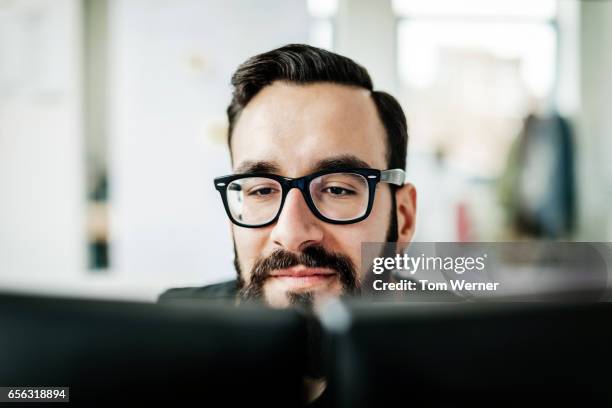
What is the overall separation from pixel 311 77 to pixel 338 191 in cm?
14

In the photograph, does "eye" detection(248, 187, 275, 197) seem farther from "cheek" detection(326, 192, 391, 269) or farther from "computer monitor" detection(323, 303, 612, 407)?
"computer monitor" detection(323, 303, 612, 407)

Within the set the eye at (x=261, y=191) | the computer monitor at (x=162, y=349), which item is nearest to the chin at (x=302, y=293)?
the eye at (x=261, y=191)

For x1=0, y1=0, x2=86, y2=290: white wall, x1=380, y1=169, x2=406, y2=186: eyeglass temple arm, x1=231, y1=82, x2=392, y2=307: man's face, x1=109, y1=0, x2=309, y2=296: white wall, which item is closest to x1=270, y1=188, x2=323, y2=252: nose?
x1=231, y1=82, x2=392, y2=307: man's face

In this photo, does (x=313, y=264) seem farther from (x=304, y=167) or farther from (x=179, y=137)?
(x=179, y=137)

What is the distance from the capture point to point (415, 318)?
301mm

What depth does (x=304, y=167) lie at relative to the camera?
573 mm

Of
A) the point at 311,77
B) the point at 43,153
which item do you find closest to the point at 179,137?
the point at 311,77

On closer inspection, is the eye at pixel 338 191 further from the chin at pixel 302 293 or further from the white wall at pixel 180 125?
the white wall at pixel 180 125

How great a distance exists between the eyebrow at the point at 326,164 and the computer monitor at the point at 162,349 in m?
0.27

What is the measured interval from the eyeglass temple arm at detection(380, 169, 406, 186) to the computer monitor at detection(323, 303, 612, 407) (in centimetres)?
30

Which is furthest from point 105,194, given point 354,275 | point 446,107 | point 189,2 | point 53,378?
point 53,378

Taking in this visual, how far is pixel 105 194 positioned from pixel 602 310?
1614 mm

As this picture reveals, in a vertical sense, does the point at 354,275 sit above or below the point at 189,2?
below

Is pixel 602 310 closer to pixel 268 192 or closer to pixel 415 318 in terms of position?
pixel 415 318
